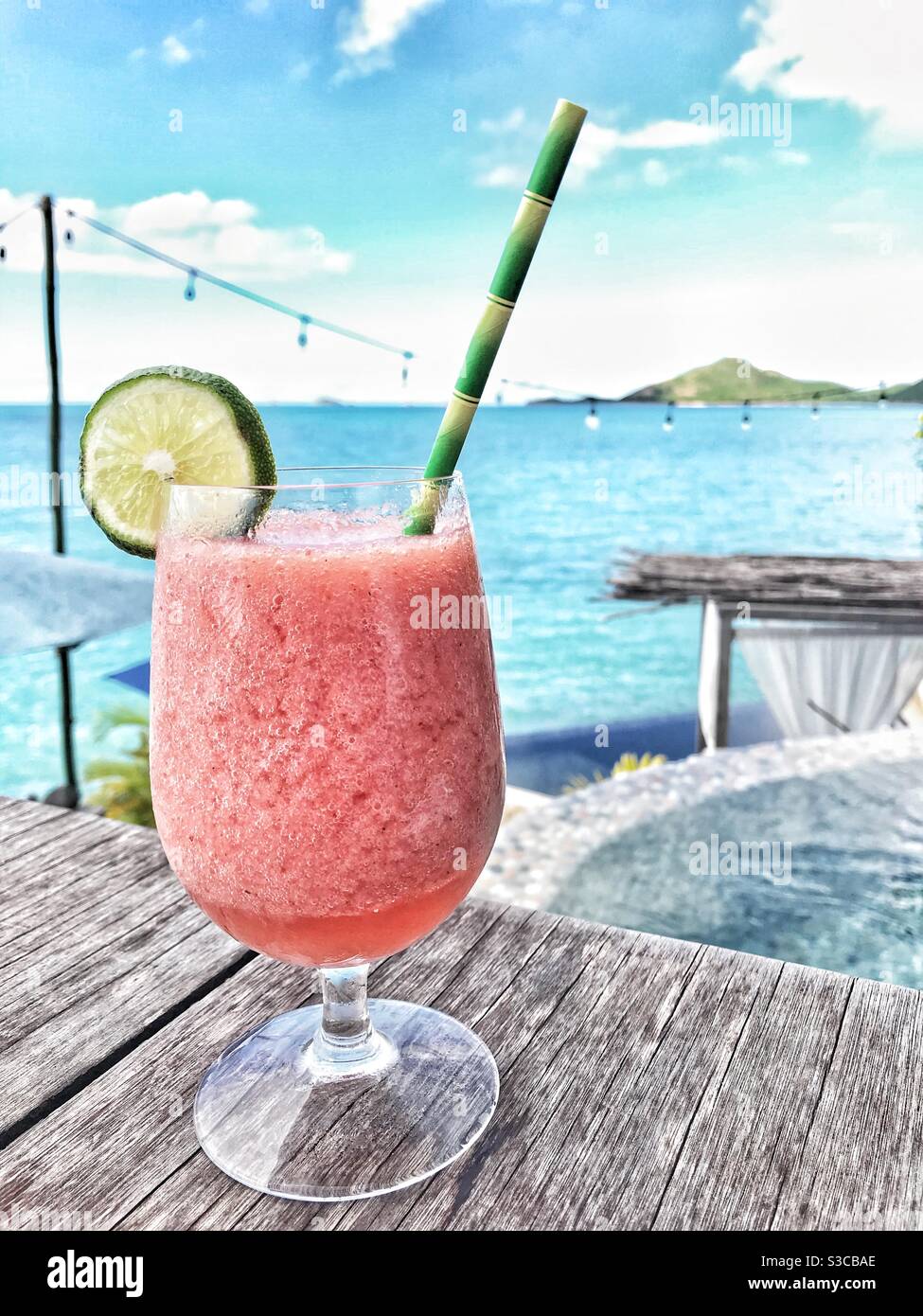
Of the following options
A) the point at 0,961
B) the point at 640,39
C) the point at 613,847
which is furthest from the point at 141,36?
the point at 0,961

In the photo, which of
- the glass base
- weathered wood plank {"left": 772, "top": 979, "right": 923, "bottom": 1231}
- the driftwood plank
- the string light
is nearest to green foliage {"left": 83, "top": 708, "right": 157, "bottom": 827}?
the string light

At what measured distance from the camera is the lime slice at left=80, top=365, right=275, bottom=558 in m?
0.63

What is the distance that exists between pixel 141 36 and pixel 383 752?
3291 centimetres

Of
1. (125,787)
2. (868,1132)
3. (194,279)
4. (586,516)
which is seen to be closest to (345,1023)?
(868,1132)

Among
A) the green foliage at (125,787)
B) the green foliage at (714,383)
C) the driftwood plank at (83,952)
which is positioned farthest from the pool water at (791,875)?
the green foliage at (714,383)

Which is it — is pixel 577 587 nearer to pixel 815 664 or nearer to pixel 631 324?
pixel 631 324

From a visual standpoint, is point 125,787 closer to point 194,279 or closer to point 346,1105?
point 194,279

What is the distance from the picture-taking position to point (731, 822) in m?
5.02

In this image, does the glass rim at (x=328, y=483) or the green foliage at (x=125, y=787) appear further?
the green foliage at (x=125, y=787)

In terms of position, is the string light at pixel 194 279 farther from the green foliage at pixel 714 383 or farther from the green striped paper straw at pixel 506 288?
the green foliage at pixel 714 383

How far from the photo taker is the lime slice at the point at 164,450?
0.63m

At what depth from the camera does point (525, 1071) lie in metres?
0.66

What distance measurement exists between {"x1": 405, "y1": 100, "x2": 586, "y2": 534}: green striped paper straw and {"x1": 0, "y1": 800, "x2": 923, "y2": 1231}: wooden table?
35 centimetres

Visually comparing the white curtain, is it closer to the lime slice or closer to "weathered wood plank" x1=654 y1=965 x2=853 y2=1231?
"weathered wood plank" x1=654 y1=965 x2=853 y2=1231
